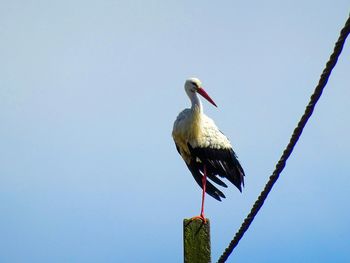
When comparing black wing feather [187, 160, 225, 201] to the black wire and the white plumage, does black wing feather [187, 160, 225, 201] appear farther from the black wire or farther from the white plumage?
the black wire

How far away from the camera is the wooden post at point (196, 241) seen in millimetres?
3439

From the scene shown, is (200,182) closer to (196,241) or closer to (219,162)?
(219,162)

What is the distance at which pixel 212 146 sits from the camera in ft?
23.4

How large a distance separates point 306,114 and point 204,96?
4.96 m

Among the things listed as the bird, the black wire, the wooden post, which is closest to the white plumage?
the bird

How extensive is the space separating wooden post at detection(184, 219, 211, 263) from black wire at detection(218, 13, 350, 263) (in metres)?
0.10

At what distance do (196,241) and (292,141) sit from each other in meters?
1.30

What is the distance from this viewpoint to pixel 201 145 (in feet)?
23.2

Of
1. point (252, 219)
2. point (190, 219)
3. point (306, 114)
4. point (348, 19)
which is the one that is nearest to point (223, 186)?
point (190, 219)

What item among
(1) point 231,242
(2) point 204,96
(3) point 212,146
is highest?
(2) point 204,96

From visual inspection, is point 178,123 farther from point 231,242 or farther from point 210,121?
point 231,242

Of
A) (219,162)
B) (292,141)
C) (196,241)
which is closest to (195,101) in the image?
(219,162)

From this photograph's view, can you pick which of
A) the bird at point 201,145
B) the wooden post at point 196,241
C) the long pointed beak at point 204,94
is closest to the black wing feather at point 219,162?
the bird at point 201,145

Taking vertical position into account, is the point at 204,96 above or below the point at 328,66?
above
